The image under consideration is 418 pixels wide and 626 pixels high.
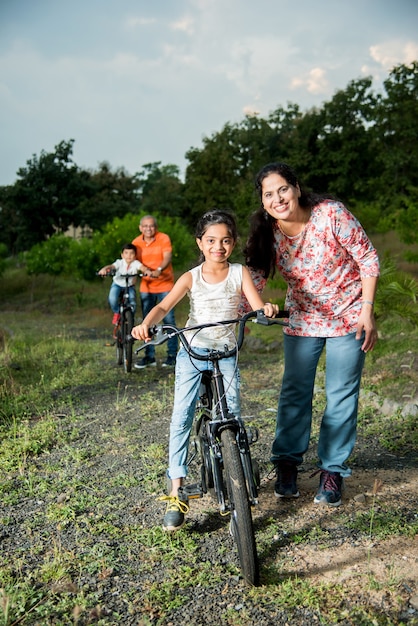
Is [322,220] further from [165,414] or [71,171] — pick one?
[71,171]

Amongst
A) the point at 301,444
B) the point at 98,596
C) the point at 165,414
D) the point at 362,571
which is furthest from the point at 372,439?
the point at 98,596

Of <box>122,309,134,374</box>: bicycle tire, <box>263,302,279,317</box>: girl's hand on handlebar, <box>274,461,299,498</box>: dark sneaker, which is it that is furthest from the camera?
<box>122,309,134,374</box>: bicycle tire

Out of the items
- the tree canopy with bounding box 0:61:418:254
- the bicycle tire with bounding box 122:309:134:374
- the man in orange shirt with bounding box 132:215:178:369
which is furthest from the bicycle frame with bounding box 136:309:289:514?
the tree canopy with bounding box 0:61:418:254

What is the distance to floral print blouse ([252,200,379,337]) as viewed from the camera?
11.7 feet

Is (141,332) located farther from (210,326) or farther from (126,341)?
(126,341)

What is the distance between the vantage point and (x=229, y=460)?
3027mm

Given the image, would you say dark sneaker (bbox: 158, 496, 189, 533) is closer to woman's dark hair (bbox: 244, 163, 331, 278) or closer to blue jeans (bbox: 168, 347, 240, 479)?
blue jeans (bbox: 168, 347, 240, 479)

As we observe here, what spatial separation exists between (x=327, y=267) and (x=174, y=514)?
5.41 feet

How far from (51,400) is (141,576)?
149 inches

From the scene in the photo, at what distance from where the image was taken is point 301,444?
3.98 m

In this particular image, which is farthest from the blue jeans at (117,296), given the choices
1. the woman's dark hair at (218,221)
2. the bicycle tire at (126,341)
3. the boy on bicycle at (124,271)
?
the woman's dark hair at (218,221)

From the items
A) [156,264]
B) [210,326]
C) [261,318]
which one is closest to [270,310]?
[261,318]

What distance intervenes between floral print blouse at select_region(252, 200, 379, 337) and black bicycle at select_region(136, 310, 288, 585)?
0.36m

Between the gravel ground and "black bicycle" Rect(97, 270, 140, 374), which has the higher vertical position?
"black bicycle" Rect(97, 270, 140, 374)
